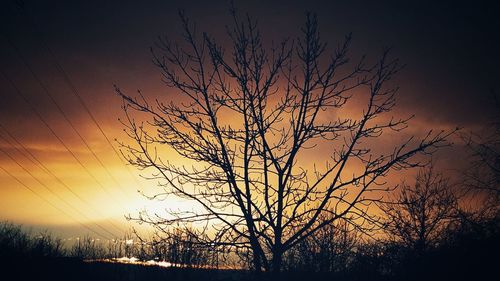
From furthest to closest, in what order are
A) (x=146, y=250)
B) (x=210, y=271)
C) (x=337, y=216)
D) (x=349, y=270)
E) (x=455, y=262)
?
(x=210, y=271) → (x=349, y=270) → (x=455, y=262) → (x=146, y=250) → (x=337, y=216)

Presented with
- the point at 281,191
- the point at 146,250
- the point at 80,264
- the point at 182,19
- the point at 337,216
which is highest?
the point at 182,19

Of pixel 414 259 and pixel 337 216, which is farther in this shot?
pixel 414 259

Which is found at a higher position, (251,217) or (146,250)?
(251,217)

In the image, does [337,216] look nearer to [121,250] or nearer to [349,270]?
[349,270]

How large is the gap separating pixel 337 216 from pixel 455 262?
445cm

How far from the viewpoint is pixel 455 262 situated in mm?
8594

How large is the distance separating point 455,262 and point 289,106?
18.7 feet

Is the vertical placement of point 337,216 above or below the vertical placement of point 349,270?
above

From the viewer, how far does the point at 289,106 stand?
23.0ft

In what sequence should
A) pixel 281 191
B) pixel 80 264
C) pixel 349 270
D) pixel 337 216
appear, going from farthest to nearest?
pixel 80 264 → pixel 349 270 → pixel 281 191 → pixel 337 216

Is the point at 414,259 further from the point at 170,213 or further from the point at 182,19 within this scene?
the point at 182,19

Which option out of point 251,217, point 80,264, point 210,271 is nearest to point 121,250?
point 80,264

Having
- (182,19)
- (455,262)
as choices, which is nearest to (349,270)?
(455,262)

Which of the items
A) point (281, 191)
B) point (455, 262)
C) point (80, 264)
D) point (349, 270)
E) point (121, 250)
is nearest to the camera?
point (281, 191)
